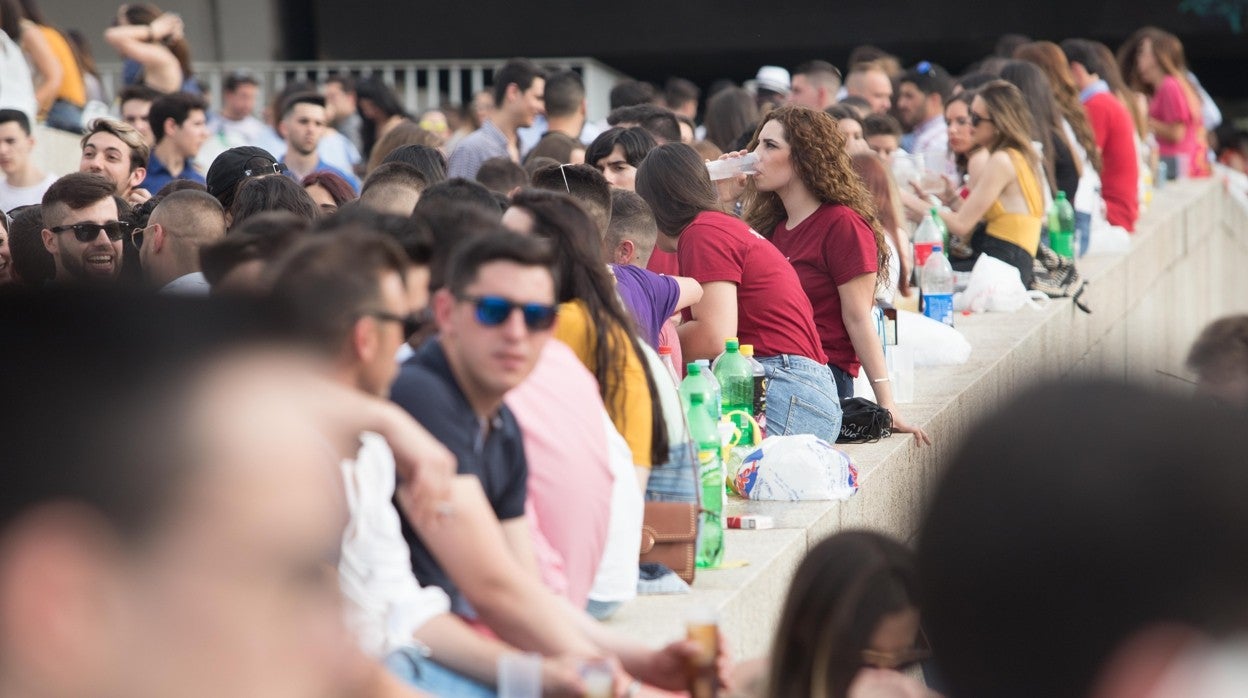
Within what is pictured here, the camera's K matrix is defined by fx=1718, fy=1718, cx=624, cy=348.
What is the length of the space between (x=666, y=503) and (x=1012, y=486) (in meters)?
3.43

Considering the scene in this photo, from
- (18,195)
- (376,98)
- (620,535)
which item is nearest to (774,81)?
(376,98)

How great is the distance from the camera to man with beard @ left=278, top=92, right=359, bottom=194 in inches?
405

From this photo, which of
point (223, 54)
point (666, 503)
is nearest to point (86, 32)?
point (223, 54)

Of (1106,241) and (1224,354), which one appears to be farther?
(1106,241)

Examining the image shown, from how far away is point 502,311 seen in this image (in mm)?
3303

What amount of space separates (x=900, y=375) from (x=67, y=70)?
6.85 m

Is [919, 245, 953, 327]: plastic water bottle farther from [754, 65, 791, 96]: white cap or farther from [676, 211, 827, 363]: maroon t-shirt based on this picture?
[754, 65, 791, 96]: white cap

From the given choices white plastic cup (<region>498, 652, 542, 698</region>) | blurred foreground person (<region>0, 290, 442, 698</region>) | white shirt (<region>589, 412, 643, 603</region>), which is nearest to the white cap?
white shirt (<region>589, 412, 643, 603</region>)

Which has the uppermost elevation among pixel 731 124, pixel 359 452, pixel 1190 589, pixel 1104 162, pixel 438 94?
pixel 1190 589

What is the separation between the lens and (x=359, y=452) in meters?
3.03

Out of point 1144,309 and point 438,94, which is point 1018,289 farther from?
point 438,94

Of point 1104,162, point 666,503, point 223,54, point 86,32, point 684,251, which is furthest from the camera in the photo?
point 223,54

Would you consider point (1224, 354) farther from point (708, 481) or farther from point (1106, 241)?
point (1106, 241)

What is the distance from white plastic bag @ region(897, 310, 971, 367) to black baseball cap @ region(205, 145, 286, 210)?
3.30 m
